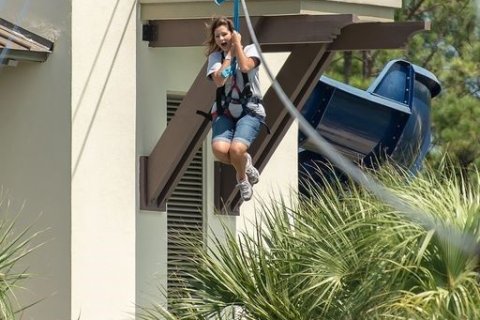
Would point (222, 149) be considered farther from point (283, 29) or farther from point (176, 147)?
point (176, 147)

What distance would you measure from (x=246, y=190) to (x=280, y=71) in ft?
11.5

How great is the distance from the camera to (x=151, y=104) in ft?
62.3

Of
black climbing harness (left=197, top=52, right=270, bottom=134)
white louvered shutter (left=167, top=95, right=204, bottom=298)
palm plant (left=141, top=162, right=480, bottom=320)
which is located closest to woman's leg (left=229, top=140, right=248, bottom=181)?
black climbing harness (left=197, top=52, right=270, bottom=134)

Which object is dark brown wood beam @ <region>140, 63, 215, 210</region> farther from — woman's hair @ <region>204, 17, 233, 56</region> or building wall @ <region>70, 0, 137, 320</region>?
woman's hair @ <region>204, 17, 233, 56</region>

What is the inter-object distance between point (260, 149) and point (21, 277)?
4.11m

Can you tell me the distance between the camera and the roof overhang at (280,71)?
17828 mm

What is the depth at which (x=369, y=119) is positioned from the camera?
23.1 metres

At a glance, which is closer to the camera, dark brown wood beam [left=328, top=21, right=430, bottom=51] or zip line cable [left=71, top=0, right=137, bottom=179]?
dark brown wood beam [left=328, top=21, right=430, bottom=51]

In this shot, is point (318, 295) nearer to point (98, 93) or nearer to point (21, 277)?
point (21, 277)

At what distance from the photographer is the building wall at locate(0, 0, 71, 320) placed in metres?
18.0

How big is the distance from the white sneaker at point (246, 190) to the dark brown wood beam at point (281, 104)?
3.07 m

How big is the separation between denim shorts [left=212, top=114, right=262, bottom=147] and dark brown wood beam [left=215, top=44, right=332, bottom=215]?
279 cm

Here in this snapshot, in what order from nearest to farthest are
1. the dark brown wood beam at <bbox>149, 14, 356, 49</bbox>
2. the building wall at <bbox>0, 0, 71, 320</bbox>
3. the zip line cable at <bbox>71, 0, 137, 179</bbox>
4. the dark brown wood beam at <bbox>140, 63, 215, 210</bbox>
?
the dark brown wood beam at <bbox>149, 14, 356, 49</bbox> → the building wall at <bbox>0, 0, 71, 320</bbox> → the zip line cable at <bbox>71, 0, 137, 179</bbox> → the dark brown wood beam at <bbox>140, 63, 215, 210</bbox>

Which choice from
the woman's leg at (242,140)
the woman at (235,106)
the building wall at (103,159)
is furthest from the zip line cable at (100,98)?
the woman's leg at (242,140)
